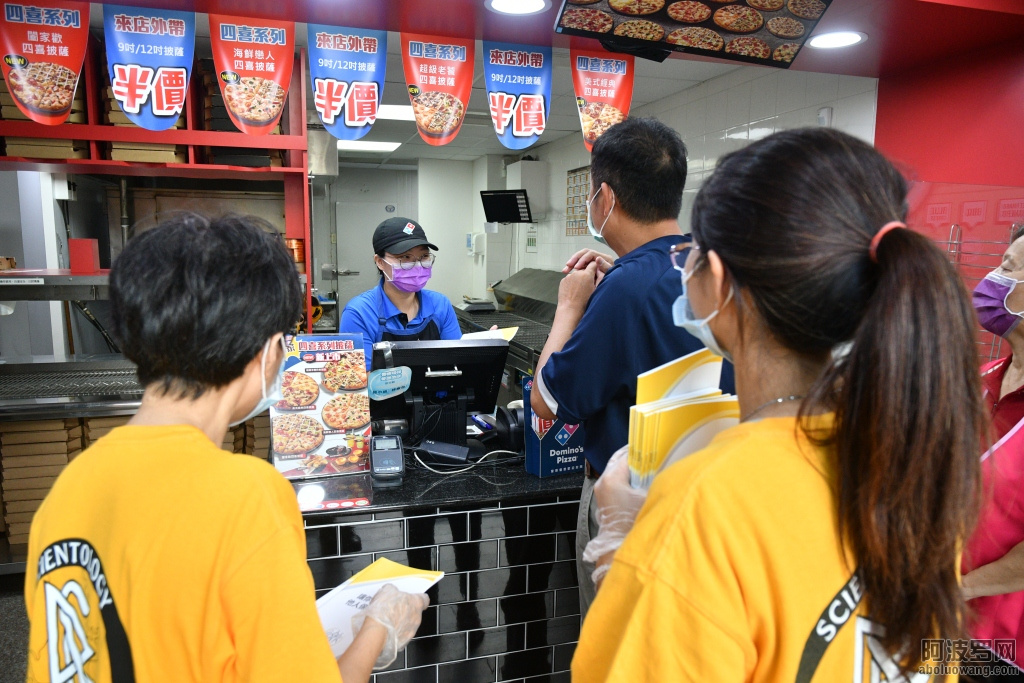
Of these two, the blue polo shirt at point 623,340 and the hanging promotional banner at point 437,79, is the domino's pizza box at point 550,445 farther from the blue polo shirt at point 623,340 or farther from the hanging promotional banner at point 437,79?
the hanging promotional banner at point 437,79

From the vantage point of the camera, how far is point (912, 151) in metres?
3.46

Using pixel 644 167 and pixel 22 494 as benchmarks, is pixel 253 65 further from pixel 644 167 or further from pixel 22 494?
pixel 22 494

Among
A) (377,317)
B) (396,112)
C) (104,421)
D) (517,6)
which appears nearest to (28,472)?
(104,421)

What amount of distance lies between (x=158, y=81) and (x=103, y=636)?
9.74 ft

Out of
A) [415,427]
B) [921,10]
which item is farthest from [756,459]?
[921,10]

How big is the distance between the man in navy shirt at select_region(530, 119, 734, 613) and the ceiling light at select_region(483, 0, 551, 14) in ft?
4.30

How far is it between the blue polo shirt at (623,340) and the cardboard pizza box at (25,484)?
3.11m

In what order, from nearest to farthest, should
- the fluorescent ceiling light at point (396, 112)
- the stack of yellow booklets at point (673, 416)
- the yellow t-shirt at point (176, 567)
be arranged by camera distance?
1. the yellow t-shirt at point (176, 567)
2. the stack of yellow booklets at point (673, 416)
3. the fluorescent ceiling light at point (396, 112)

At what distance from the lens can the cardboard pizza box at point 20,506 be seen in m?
3.34

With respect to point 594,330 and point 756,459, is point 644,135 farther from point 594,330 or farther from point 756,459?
point 756,459

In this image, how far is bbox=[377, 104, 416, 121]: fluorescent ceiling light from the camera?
6.05 m

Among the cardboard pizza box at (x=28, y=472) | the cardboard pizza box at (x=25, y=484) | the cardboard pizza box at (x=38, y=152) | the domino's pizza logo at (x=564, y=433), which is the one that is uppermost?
the cardboard pizza box at (x=38, y=152)

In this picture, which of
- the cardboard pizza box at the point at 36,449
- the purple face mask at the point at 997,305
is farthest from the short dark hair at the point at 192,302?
the cardboard pizza box at the point at 36,449

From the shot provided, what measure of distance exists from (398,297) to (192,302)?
8.13ft
